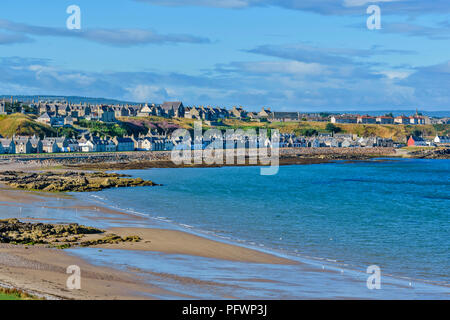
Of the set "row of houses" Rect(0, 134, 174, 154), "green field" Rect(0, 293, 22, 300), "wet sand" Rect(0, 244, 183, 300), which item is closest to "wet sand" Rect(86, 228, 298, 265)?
"wet sand" Rect(0, 244, 183, 300)

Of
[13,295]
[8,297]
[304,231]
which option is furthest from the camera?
[304,231]

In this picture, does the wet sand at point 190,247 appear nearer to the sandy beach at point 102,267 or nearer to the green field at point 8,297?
the sandy beach at point 102,267

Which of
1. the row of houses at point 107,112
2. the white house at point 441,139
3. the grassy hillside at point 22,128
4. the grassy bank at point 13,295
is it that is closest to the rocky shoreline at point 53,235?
the grassy bank at point 13,295

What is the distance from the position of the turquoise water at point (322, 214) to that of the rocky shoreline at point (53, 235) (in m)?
6.01

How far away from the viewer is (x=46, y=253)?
65.5ft

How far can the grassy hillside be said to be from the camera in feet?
342

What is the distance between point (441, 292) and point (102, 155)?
83.2 meters

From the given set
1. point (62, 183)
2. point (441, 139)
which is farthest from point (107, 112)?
point (441, 139)

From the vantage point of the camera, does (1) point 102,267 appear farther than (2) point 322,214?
No

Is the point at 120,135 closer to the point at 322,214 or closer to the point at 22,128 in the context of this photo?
the point at 22,128

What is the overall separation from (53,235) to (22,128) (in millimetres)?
88504

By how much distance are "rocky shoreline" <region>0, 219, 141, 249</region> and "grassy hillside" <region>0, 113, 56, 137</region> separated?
8364 centimetres

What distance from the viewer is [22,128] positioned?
10538cm
